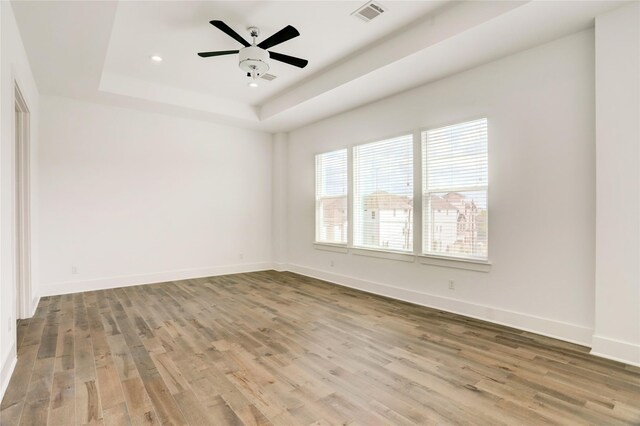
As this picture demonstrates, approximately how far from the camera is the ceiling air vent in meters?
3.24

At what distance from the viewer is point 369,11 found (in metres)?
3.33

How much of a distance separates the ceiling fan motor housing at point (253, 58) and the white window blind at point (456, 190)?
2.30m

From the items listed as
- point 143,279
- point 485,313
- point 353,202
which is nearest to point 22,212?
point 143,279

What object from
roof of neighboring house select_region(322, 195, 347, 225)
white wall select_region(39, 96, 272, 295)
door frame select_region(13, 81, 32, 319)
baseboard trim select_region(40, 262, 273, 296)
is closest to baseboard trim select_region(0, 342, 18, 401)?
door frame select_region(13, 81, 32, 319)

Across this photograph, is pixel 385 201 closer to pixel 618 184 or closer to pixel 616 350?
pixel 618 184

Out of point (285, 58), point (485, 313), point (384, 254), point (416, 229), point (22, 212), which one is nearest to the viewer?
point (285, 58)

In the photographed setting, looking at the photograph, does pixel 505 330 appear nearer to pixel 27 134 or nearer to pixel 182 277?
pixel 182 277

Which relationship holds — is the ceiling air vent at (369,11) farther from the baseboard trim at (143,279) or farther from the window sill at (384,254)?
the baseboard trim at (143,279)

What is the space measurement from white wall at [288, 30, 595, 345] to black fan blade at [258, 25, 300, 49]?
2.16m

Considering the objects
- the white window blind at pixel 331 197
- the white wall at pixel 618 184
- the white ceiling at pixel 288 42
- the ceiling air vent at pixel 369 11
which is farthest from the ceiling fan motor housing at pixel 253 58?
the white wall at pixel 618 184

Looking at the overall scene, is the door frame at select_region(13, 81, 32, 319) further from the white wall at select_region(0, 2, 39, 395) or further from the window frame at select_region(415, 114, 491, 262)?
the window frame at select_region(415, 114, 491, 262)

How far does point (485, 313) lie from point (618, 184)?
1851mm

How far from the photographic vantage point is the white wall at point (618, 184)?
2793 millimetres

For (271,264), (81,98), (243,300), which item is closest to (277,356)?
(243,300)
